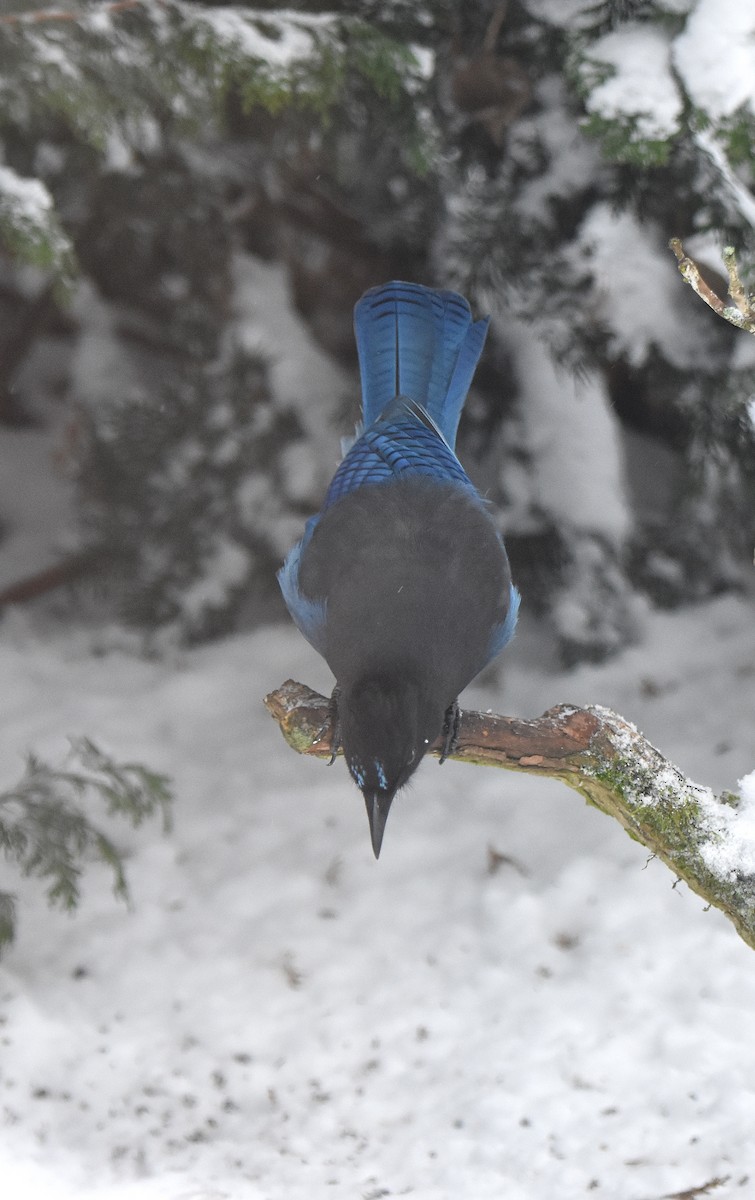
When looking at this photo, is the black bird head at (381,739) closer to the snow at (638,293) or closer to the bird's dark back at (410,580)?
the bird's dark back at (410,580)

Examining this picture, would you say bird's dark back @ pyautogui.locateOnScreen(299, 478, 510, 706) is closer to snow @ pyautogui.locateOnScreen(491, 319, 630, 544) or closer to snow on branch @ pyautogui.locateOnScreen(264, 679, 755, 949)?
snow on branch @ pyautogui.locateOnScreen(264, 679, 755, 949)

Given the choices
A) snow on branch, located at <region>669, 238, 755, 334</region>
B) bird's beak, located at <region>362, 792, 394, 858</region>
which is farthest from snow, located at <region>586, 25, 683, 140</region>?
bird's beak, located at <region>362, 792, 394, 858</region>

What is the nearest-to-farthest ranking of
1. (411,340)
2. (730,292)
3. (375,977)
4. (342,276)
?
(730,292) → (411,340) → (375,977) → (342,276)

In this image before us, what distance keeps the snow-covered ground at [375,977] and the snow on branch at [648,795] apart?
35.3 inches

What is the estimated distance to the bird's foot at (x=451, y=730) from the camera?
2562 mm

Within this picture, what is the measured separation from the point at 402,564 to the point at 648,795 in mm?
848

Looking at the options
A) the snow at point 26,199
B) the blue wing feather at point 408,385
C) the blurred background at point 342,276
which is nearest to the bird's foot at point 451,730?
the blue wing feather at point 408,385

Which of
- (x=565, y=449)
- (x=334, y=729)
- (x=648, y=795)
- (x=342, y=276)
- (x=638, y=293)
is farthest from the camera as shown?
(x=342, y=276)

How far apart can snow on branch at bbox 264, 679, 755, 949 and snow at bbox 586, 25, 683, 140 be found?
1416mm

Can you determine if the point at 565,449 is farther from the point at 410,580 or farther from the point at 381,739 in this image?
the point at 381,739

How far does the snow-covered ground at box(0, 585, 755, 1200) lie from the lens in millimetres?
2807

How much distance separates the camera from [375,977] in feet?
11.0

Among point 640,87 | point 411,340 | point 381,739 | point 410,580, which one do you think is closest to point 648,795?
point 381,739

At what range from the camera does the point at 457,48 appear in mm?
3520
